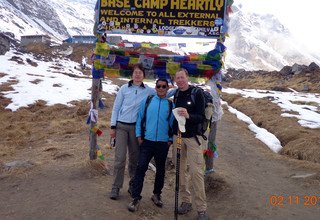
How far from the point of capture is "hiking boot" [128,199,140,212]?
23.2ft

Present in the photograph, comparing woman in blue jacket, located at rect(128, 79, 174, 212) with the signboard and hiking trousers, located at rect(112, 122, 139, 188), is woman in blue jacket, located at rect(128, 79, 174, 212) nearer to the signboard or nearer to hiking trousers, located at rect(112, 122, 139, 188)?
hiking trousers, located at rect(112, 122, 139, 188)

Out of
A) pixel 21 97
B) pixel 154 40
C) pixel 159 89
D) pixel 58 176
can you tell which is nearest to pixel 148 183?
pixel 58 176

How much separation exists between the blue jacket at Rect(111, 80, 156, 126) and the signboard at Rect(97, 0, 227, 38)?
2278mm

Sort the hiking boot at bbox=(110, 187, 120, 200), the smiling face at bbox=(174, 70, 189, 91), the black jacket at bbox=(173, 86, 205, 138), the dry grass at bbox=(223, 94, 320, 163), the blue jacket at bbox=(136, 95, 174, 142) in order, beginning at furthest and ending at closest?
the dry grass at bbox=(223, 94, 320, 163) < the hiking boot at bbox=(110, 187, 120, 200) < the blue jacket at bbox=(136, 95, 174, 142) < the smiling face at bbox=(174, 70, 189, 91) < the black jacket at bbox=(173, 86, 205, 138)

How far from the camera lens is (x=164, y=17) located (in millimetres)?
9055

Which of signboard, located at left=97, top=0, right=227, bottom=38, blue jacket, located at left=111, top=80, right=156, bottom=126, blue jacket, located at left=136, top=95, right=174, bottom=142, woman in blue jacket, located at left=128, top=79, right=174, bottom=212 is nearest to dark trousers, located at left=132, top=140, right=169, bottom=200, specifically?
woman in blue jacket, located at left=128, top=79, right=174, bottom=212

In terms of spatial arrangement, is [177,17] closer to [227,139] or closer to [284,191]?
[284,191]

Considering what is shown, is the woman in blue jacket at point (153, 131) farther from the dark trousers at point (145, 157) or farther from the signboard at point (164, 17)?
the signboard at point (164, 17)

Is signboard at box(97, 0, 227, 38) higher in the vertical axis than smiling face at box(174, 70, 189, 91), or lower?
higher
